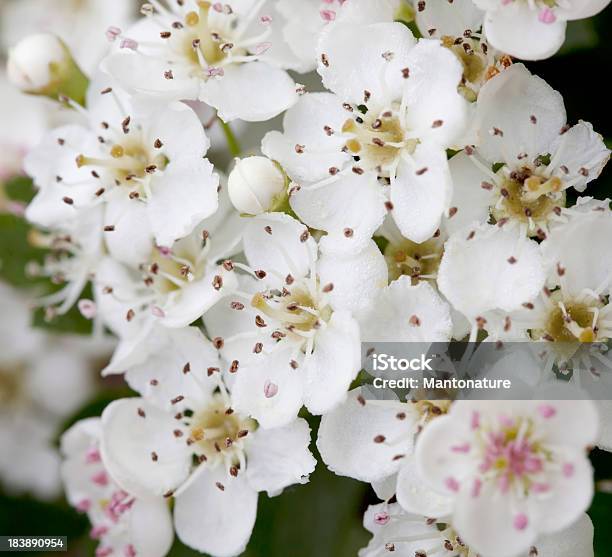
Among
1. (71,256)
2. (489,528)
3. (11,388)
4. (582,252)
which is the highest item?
(582,252)

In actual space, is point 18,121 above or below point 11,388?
above

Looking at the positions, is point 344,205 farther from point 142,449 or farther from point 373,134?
Answer: point 142,449

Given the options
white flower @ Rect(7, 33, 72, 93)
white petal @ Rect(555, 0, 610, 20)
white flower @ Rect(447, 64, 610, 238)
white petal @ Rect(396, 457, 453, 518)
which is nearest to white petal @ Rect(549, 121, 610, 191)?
white flower @ Rect(447, 64, 610, 238)

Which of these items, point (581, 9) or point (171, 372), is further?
point (171, 372)

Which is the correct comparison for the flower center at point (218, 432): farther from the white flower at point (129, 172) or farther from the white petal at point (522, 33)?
the white petal at point (522, 33)

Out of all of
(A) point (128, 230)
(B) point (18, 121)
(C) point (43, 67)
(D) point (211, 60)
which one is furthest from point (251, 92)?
(B) point (18, 121)

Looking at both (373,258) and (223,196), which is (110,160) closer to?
(223,196)

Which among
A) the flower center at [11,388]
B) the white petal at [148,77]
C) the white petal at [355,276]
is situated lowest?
the flower center at [11,388]

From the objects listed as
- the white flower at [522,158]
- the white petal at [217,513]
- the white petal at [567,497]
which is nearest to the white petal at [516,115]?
the white flower at [522,158]
